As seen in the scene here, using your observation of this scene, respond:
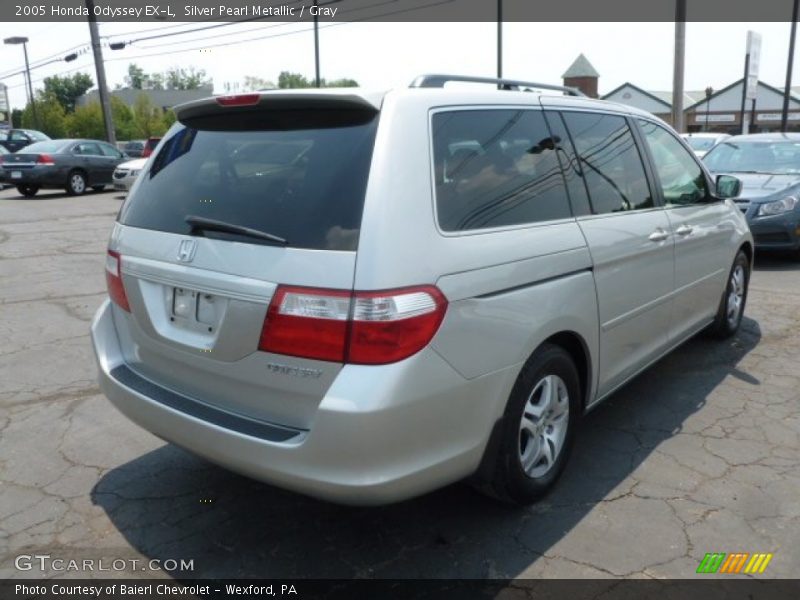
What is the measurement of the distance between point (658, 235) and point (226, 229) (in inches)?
94.4

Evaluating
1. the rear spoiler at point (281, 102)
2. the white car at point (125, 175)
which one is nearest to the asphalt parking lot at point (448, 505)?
the rear spoiler at point (281, 102)

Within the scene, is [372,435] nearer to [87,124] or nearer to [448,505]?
[448,505]

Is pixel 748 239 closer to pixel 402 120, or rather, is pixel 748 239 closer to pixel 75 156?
pixel 402 120

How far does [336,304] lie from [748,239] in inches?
167

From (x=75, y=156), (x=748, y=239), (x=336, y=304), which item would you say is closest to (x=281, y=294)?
(x=336, y=304)

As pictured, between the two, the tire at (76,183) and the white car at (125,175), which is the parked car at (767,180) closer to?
the white car at (125,175)

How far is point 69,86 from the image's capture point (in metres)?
102

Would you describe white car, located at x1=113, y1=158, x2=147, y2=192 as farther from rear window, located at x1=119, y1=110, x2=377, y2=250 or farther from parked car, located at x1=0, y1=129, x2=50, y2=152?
rear window, located at x1=119, y1=110, x2=377, y2=250

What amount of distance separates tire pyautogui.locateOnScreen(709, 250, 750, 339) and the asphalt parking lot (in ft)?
1.89

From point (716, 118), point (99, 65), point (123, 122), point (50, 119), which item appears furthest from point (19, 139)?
point (716, 118)

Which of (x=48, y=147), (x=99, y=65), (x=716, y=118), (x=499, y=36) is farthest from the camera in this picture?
(x=716, y=118)

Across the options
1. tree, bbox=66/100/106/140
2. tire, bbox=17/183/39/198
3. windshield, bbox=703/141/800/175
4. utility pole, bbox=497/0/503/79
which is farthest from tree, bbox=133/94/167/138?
windshield, bbox=703/141/800/175

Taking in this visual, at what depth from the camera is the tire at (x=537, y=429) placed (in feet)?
9.12

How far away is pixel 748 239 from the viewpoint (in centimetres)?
532
